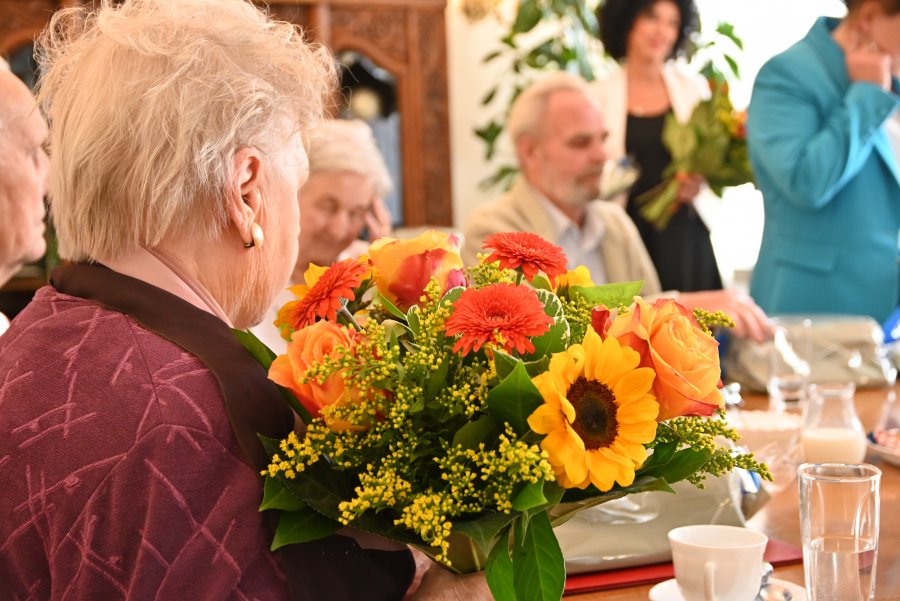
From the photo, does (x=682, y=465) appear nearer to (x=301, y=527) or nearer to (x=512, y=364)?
(x=512, y=364)

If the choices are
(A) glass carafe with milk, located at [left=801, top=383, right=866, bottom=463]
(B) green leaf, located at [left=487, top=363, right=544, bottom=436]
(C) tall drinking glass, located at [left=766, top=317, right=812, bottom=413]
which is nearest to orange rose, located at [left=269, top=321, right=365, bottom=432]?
(B) green leaf, located at [left=487, top=363, right=544, bottom=436]

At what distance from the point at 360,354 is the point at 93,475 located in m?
0.27

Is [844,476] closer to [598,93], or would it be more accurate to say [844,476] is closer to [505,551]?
[505,551]

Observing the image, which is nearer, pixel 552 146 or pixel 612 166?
pixel 552 146

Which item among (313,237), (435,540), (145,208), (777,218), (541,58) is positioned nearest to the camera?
(435,540)

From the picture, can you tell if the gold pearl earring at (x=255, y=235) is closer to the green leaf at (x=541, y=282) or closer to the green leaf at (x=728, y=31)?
the green leaf at (x=541, y=282)

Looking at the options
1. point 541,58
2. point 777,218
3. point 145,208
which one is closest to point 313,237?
point 777,218

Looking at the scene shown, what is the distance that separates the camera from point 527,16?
5.40 metres

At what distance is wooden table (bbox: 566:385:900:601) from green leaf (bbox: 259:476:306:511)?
1.39 feet

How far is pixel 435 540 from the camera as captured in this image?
2.75ft

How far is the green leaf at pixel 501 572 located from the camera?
915mm

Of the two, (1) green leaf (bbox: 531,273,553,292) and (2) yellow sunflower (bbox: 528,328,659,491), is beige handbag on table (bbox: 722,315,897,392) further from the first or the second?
(2) yellow sunflower (bbox: 528,328,659,491)

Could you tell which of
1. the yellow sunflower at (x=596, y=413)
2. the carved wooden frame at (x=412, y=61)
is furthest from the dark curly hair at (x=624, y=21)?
the yellow sunflower at (x=596, y=413)

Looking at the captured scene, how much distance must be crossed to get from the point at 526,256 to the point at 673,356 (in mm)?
196
